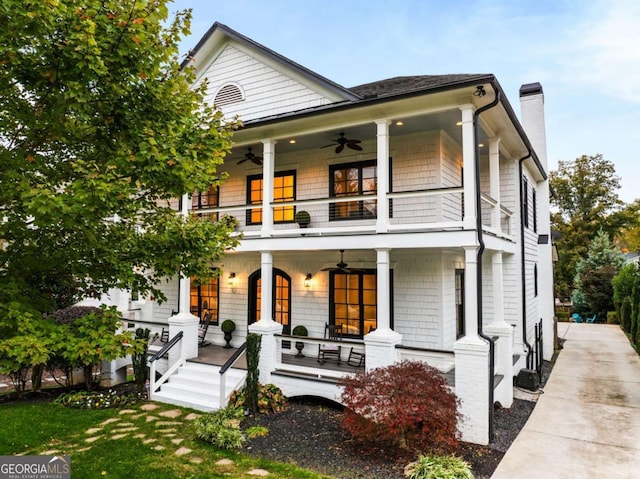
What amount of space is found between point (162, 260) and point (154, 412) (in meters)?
5.05

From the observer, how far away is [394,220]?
412 inches

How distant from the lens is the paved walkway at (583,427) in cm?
614

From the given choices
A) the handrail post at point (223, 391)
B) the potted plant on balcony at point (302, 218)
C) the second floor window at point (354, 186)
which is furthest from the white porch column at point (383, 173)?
the handrail post at point (223, 391)

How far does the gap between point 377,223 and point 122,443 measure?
20.4 feet

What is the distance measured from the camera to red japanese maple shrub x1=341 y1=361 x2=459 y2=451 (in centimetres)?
631

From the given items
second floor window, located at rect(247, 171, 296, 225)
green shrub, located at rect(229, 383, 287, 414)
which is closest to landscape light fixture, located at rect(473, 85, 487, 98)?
second floor window, located at rect(247, 171, 296, 225)

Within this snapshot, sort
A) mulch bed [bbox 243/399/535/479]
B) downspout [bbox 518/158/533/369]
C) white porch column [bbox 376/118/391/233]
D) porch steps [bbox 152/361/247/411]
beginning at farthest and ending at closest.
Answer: downspout [bbox 518/158/533/369], porch steps [bbox 152/361/247/411], white porch column [bbox 376/118/391/233], mulch bed [bbox 243/399/535/479]

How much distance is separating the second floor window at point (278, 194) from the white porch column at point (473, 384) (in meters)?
6.29

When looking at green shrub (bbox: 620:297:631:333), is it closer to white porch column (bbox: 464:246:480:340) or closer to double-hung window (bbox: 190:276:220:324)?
white porch column (bbox: 464:246:480:340)

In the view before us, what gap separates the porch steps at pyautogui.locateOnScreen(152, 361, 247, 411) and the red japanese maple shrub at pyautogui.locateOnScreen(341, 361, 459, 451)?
10.7 feet

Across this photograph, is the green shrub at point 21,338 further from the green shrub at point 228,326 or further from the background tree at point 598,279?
the background tree at point 598,279

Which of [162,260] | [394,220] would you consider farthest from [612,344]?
[162,260]

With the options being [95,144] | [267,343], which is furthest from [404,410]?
[95,144]

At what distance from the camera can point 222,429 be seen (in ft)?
23.1
